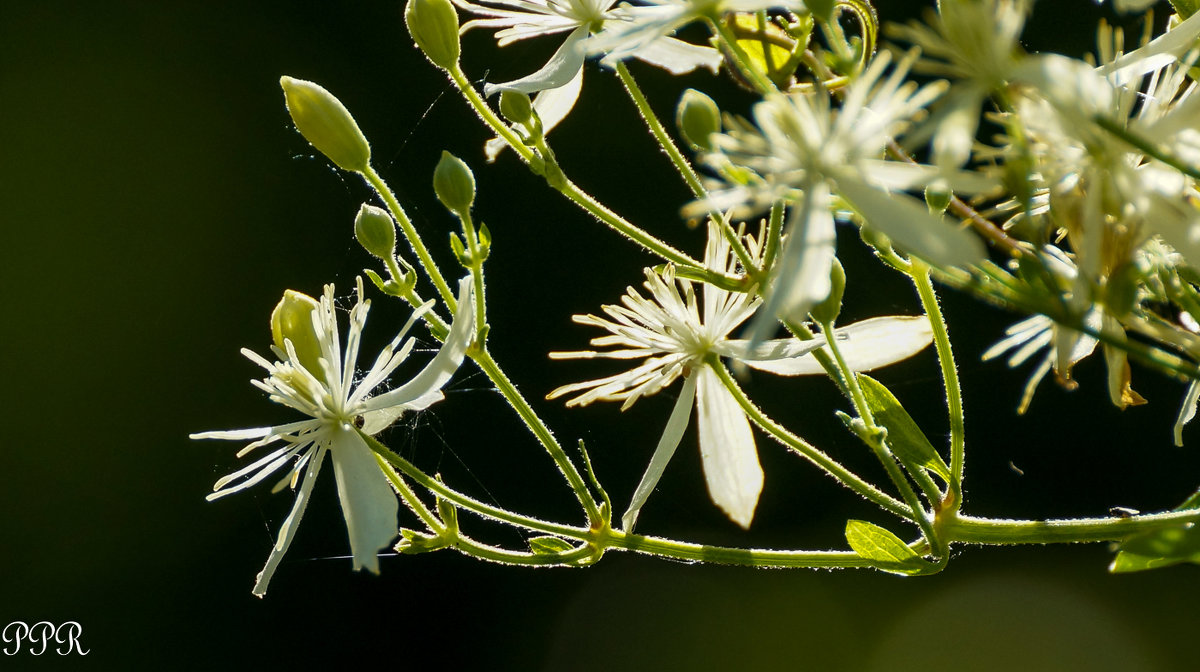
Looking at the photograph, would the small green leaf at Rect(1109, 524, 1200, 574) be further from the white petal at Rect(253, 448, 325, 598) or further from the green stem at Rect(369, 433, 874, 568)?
the white petal at Rect(253, 448, 325, 598)

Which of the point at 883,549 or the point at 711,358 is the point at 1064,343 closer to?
the point at 883,549

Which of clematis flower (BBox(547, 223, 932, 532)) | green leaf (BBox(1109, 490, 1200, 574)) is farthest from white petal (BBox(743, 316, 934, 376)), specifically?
green leaf (BBox(1109, 490, 1200, 574))

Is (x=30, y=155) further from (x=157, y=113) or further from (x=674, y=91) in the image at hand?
(x=674, y=91)

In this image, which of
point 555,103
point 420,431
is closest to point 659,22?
point 555,103

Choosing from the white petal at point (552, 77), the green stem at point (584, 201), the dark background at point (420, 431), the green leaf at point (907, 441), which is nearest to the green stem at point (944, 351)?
the green leaf at point (907, 441)

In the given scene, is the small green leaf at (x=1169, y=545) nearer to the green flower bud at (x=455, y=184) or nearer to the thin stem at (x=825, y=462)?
the thin stem at (x=825, y=462)

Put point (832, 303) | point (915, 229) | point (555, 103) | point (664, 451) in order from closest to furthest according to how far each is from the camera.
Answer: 1. point (915, 229)
2. point (832, 303)
3. point (664, 451)
4. point (555, 103)
